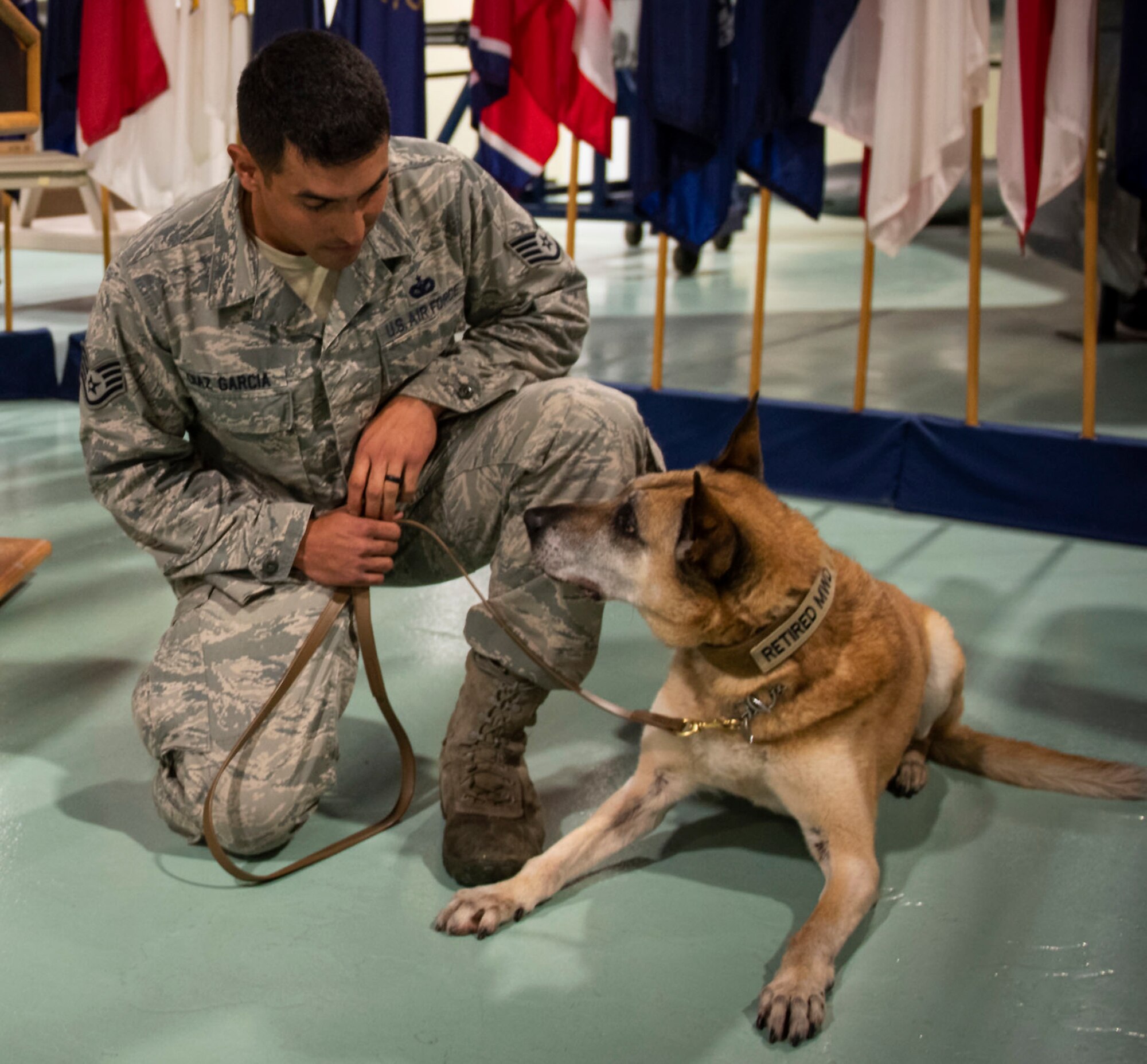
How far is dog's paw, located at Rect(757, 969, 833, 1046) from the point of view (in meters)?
1.67

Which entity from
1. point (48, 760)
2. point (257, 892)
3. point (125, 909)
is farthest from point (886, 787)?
point (48, 760)

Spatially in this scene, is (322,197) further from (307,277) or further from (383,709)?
(383,709)

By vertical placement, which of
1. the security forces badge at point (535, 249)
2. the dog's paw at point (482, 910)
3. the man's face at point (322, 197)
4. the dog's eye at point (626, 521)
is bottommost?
the dog's paw at point (482, 910)

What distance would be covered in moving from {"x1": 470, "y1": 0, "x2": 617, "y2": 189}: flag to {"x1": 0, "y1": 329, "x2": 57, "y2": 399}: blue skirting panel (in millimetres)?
2257

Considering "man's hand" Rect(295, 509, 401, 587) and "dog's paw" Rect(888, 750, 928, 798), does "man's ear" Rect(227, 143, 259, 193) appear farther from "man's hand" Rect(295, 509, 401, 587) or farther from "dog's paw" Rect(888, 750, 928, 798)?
"dog's paw" Rect(888, 750, 928, 798)

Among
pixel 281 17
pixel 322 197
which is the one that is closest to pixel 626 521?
pixel 322 197

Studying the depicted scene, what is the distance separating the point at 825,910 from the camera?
185cm

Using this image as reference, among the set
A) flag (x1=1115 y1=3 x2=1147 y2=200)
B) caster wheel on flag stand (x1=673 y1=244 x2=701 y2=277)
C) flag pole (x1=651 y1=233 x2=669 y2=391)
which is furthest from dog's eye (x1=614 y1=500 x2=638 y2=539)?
caster wheel on flag stand (x1=673 y1=244 x2=701 y2=277)

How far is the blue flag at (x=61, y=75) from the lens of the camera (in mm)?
4797

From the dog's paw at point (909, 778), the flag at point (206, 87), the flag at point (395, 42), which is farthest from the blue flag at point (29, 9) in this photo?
the dog's paw at point (909, 778)

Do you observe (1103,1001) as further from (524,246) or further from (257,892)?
(524,246)

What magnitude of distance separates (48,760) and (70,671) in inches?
17.5

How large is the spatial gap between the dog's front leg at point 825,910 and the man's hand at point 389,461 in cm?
91

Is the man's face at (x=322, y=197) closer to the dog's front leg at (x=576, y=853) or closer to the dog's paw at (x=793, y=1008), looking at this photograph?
the dog's front leg at (x=576, y=853)
